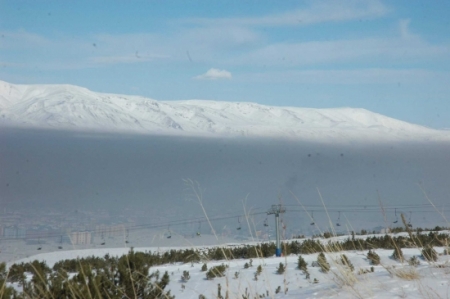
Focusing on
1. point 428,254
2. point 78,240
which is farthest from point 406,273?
point 78,240

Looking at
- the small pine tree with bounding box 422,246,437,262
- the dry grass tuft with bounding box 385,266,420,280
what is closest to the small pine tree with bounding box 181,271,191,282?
the small pine tree with bounding box 422,246,437,262

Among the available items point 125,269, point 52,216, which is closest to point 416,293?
point 125,269

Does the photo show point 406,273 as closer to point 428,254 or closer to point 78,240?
point 428,254

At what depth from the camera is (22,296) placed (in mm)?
4332

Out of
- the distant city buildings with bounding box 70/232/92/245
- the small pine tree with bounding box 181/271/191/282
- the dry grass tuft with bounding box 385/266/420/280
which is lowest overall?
the small pine tree with bounding box 181/271/191/282

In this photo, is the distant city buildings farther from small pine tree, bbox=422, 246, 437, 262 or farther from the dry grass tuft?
small pine tree, bbox=422, 246, 437, 262

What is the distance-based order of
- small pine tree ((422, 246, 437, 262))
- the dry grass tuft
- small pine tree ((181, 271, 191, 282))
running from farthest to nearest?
small pine tree ((181, 271, 191, 282)) → small pine tree ((422, 246, 437, 262)) → the dry grass tuft

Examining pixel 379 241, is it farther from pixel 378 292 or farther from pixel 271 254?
pixel 378 292

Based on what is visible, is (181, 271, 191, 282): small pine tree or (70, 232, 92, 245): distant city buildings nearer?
(70, 232, 92, 245): distant city buildings

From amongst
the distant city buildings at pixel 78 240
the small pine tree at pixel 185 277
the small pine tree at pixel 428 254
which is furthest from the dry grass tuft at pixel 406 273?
the small pine tree at pixel 185 277

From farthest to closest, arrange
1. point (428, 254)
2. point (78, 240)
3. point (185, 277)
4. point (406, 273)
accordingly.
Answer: point (78, 240) < point (185, 277) < point (428, 254) < point (406, 273)

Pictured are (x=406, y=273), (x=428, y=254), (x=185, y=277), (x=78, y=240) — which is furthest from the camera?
(x=78, y=240)

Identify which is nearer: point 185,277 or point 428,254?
point 428,254

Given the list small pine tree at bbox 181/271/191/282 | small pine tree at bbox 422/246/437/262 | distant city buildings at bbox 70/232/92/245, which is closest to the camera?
distant city buildings at bbox 70/232/92/245
